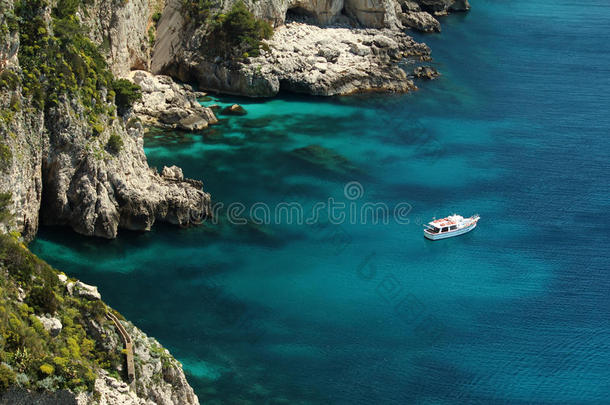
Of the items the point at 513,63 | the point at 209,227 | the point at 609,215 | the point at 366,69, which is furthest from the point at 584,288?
the point at 513,63

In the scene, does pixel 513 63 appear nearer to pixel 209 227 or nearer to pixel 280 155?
pixel 280 155

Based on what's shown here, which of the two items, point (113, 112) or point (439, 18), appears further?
point (439, 18)

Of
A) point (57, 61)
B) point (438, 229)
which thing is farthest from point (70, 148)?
point (438, 229)

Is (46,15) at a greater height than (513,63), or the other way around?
(46,15)

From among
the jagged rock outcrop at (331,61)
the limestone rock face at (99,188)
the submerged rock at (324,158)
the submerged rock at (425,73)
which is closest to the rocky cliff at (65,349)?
the limestone rock face at (99,188)

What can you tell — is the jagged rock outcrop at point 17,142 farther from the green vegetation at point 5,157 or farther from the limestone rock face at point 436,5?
the limestone rock face at point 436,5

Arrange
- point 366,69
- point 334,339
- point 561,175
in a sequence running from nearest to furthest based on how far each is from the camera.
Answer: point 334,339, point 561,175, point 366,69
